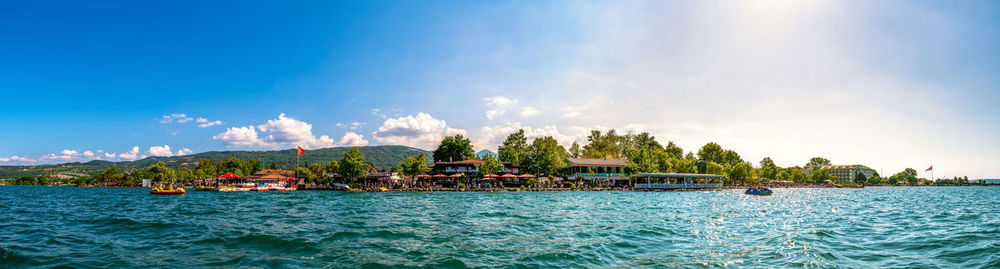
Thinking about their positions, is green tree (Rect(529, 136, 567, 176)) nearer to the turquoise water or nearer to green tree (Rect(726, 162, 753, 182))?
green tree (Rect(726, 162, 753, 182))

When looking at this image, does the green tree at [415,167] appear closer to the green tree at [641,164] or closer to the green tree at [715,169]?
the green tree at [641,164]

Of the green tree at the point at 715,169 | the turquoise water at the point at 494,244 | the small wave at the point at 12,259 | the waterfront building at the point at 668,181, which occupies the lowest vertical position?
the waterfront building at the point at 668,181

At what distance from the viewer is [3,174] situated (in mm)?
196375

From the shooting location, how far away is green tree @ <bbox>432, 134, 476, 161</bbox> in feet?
282

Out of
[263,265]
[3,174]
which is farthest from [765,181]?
[3,174]

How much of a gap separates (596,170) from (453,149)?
2720 centimetres

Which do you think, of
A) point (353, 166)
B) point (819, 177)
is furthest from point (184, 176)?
point (819, 177)

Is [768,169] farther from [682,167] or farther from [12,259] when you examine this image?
[12,259]

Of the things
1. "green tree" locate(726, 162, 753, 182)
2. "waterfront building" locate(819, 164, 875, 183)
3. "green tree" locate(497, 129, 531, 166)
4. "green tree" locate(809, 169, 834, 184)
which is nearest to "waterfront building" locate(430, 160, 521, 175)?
"green tree" locate(497, 129, 531, 166)

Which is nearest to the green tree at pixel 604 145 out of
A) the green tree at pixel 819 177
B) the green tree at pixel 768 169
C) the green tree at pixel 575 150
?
the green tree at pixel 575 150

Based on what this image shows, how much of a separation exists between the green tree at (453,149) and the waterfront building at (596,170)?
1973 centimetres

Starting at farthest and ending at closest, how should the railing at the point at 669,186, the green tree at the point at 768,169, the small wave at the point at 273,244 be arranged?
the green tree at the point at 768,169 < the railing at the point at 669,186 < the small wave at the point at 273,244

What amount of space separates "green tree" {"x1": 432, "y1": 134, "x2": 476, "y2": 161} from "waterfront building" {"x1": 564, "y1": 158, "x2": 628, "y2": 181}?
777 inches

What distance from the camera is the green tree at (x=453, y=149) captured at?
282 ft
